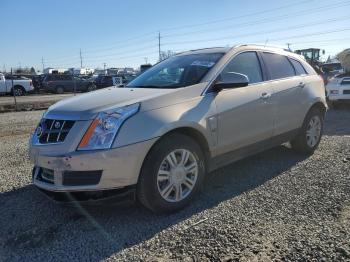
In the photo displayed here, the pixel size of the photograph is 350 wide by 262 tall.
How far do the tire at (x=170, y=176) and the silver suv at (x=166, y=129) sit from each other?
0.03 ft

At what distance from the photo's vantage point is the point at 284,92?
18.8 ft

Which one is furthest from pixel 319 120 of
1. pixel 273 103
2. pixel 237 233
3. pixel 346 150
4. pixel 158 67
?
pixel 237 233

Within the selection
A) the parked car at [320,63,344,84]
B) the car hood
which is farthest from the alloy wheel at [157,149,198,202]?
the parked car at [320,63,344,84]

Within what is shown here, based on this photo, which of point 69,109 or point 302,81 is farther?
point 302,81

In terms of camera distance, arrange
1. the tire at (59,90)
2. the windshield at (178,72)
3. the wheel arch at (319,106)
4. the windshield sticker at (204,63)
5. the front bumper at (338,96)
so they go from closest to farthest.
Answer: the windshield at (178,72) < the windshield sticker at (204,63) < the wheel arch at (319,106) < the front bumper at (338,96) < the tire at (59,90)

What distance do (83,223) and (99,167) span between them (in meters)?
0.73

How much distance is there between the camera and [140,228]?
13.0 feet

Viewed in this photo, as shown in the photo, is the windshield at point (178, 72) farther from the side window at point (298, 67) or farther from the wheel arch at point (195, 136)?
the side window at point (298, 67)

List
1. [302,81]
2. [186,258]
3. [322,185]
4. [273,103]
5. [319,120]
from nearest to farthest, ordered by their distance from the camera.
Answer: [186,258]
[322,185]
[273,103]
[302,81]
[319,120]

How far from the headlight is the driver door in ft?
4.24

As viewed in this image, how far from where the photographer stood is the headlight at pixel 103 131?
380cm

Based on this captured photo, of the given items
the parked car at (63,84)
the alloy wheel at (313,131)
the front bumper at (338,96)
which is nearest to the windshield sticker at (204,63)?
the alloy wheel at (313,131)

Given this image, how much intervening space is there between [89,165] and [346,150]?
4.71m

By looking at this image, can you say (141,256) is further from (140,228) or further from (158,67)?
(158,67)
